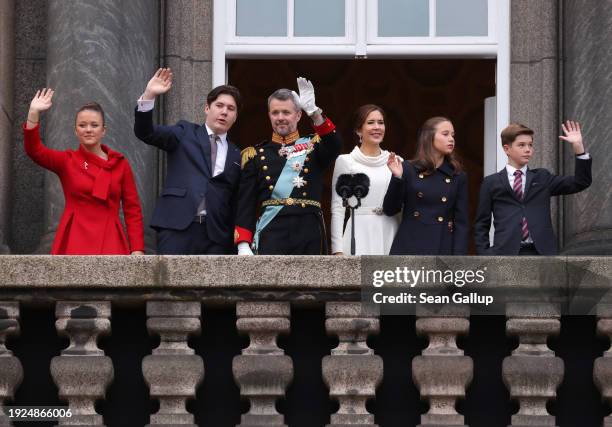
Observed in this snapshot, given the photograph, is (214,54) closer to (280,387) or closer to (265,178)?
(265,178)

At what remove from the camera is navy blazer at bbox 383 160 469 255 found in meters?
10.2

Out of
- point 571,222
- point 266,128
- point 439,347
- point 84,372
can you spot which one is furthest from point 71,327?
point 266,128

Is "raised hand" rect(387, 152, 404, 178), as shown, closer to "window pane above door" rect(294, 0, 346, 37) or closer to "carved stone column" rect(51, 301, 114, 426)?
"carved stone column" rect(51, 301, 114, 426)

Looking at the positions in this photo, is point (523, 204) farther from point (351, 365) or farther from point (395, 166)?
point (351, 365)

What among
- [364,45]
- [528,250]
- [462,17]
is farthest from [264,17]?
[528,250]

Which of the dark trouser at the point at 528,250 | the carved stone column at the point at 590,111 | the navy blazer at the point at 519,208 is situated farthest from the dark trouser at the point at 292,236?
the carved stone column at the point at 590,111

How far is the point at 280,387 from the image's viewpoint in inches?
331

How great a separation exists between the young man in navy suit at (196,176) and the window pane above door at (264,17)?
8.38ft

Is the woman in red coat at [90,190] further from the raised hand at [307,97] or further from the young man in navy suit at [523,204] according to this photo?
the young man in navy suit at [523,204]

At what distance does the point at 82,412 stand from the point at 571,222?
16.1 feet

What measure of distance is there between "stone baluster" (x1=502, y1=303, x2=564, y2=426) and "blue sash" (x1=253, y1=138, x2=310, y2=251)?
6.79 ft

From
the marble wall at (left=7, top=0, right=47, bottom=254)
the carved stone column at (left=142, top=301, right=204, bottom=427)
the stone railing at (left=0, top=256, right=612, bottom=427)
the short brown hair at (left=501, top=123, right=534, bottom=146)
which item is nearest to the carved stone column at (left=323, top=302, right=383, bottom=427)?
the stone railing at (left=0, top=256, right=612, bottom=427)

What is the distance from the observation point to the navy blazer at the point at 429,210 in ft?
33.5

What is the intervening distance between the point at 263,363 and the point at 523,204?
8.17ft
